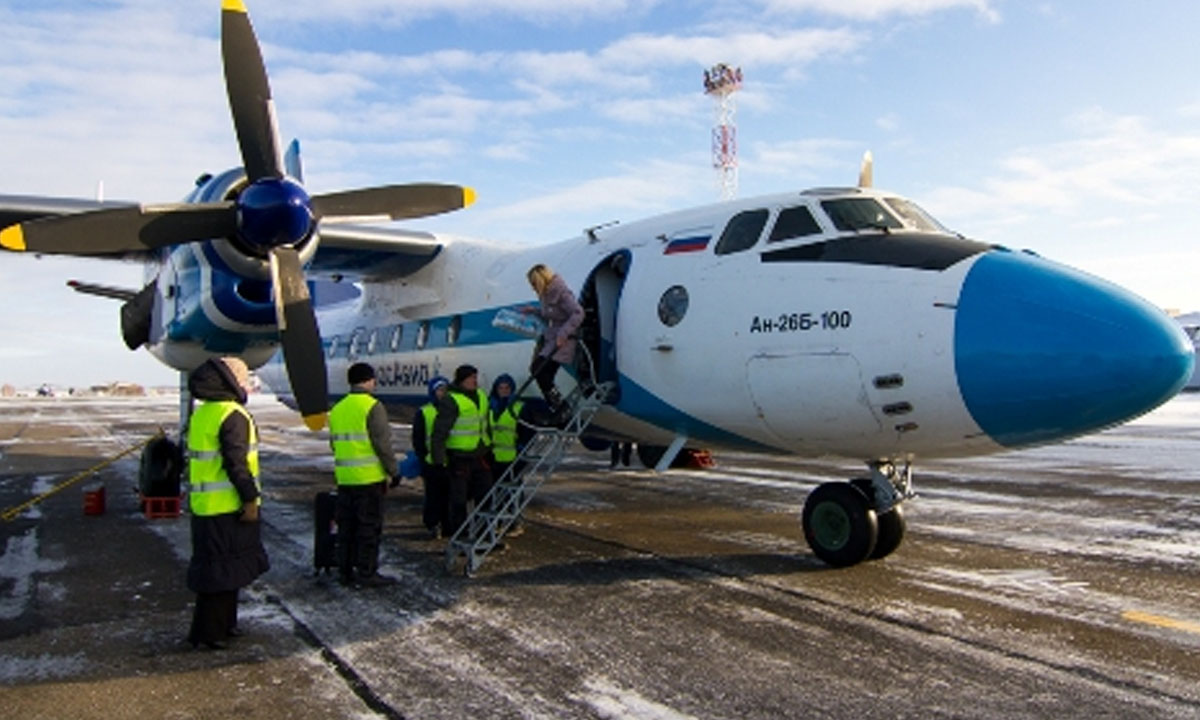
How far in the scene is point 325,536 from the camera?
24.5ft

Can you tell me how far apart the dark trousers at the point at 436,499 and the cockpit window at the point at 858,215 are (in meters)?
4.49

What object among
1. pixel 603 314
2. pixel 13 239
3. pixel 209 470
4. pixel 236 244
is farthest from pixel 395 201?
pixel 209 470

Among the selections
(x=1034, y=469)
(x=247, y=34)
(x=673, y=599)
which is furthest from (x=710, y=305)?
(x=1034, y=469)

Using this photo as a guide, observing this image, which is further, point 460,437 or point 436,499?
point 436,499

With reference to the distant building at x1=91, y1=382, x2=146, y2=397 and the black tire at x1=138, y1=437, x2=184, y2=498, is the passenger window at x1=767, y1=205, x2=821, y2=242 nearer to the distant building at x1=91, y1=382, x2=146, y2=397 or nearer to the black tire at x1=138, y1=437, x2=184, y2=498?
the black tire at x1=138, y1=437, x2=184, y2=498

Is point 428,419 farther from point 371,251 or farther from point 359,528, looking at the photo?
point 371,251

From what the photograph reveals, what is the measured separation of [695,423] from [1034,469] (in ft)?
34.0

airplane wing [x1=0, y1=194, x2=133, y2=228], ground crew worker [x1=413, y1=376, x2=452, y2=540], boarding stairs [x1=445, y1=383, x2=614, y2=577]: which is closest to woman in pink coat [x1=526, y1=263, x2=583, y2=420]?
boarding stairs [x1=445, y1=383, x2=614, y2=577]

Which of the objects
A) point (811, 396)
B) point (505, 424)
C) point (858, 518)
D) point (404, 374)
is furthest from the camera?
point (404, 374)

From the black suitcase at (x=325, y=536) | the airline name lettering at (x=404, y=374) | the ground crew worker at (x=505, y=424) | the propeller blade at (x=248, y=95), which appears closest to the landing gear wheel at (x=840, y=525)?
the ground crew worker at (x=505, y=424)

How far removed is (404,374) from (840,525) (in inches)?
297

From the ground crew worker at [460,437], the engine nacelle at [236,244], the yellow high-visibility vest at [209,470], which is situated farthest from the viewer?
the engine nacelle at [236,244]

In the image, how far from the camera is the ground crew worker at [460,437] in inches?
337

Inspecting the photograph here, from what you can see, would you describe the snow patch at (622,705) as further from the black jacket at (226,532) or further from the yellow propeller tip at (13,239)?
the yellow propeller tip at (13,239)
